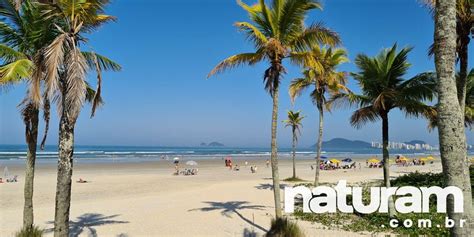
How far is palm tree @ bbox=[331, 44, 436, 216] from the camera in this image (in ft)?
39.1

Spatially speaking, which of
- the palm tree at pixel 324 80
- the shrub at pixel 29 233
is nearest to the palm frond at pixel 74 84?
the shrub at pixel 29 233

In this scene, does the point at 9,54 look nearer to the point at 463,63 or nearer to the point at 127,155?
the point at 463,63

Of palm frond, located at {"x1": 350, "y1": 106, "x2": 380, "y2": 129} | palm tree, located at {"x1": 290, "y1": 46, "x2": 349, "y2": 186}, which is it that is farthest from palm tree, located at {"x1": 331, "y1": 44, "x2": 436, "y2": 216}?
palm tree, located at {"x1": 290, "y1": 46, "x2": 349, "y2": 186}

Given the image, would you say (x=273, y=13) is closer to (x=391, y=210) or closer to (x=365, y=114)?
(x=365, y=114)

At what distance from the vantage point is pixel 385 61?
1237 centimetres

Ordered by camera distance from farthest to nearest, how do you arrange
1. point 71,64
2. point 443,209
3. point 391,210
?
point 443,209 → point 391,210 → point 71,64

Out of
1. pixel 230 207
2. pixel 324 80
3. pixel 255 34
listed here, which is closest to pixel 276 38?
pixel 255 34

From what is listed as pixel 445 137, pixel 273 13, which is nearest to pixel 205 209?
pixel 273 13

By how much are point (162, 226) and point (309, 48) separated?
7339 millimetres

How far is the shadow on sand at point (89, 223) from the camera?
11.1 meters

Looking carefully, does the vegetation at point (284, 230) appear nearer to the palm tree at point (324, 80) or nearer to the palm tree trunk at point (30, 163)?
the palm tree trunk at point (30, 163)

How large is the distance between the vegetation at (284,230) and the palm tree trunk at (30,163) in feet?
19.2

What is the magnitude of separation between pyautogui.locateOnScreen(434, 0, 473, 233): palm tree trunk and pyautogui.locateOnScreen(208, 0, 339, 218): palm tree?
19.1 ft

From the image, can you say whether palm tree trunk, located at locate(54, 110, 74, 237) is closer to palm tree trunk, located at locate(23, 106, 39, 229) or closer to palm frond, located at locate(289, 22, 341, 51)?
palm tree trunk, located at locate(23, 106, 39, 229)
